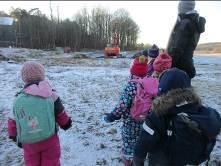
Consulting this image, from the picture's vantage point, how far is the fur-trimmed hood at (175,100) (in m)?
2.80

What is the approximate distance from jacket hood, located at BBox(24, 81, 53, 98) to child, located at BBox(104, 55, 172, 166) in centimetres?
67

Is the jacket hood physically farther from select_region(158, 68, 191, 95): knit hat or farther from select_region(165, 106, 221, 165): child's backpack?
select_region(165, 106, 221, 165): child's backpack

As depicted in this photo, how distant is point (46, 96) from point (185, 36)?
195 cm

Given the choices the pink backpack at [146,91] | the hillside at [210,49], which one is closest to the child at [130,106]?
the pink backpack at [146,91]

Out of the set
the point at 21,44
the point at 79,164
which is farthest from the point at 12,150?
the point at 21,44

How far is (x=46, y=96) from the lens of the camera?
3.46 meters

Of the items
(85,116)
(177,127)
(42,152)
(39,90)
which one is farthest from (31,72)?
(85,116)

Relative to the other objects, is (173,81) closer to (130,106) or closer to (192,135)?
(192,135)

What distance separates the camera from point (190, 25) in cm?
443

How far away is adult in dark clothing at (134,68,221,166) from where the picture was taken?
8.86 ft

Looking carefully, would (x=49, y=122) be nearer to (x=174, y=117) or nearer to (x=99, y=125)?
(x=174, y=117)

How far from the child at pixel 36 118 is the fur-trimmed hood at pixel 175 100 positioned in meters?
1.16

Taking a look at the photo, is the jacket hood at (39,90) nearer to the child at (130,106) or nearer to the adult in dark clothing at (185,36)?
the child at (130,106)

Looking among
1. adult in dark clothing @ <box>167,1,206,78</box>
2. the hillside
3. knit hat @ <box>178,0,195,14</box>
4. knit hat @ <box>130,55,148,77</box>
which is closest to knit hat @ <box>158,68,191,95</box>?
knit hat @ <box>130,55,148,77</box>
